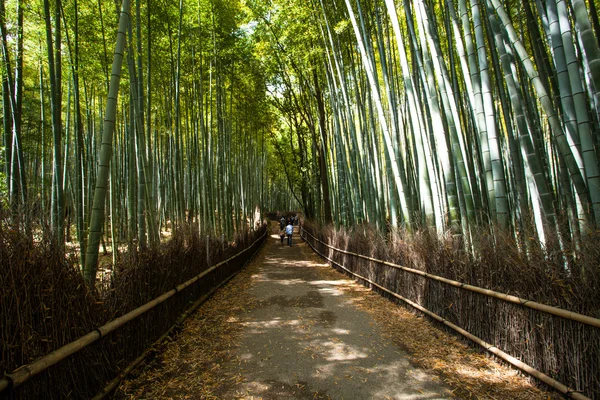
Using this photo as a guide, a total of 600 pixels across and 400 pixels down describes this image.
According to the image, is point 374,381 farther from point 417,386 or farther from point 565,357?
point 565,357

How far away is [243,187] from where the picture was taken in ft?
37.8

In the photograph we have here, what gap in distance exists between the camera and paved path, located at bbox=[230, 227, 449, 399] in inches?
78.3

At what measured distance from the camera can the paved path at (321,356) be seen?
199 cm

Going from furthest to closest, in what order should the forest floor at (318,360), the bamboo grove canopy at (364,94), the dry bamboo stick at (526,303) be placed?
1. the bamboo grove canopy at (364,94)
2. the forest floor at (318,360)
3. the dry bamboo stick at (526,303)

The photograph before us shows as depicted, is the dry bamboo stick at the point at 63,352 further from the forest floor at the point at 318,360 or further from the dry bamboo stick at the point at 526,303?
the dry bamboo stick at the point at 526,303

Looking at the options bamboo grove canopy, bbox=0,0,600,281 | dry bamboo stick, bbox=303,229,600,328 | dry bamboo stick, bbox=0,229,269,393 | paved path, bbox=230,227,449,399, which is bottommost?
paved path, bbox=230,227,449,399

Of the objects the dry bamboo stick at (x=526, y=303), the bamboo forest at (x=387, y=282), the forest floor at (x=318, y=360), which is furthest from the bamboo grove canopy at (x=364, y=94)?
the forest floor at (x=318, y=360)

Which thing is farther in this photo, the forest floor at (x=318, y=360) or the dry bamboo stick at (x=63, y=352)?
the forest floor at (x=318, y=360)

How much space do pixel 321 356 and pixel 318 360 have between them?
0.08 metres

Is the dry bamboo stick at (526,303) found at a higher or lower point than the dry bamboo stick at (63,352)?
lower

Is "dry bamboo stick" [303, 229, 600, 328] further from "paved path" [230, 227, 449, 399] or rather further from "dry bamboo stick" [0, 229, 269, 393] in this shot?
"dry bamboo stick" [0, 229, 269, 393]

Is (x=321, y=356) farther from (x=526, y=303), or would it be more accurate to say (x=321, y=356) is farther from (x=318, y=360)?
(x=526, y=303)

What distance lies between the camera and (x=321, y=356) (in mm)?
2498

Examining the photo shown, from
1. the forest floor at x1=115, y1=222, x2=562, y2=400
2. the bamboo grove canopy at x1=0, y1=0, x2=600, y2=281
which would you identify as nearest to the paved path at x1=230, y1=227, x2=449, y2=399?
the forest floor at x1=115, y1=222, x2=562, y2=400
